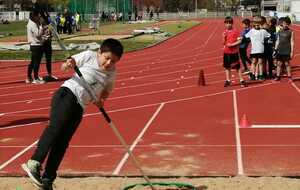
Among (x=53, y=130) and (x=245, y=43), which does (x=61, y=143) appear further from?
(x=245, y=43)

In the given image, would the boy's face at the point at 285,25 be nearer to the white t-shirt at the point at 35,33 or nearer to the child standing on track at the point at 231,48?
the child standing on track at the point at 231,48

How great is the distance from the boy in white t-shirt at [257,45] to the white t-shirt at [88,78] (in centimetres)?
964

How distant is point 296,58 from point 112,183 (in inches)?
657

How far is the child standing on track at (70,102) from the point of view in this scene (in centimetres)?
554

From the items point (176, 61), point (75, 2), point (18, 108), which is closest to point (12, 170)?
point (18, 108)

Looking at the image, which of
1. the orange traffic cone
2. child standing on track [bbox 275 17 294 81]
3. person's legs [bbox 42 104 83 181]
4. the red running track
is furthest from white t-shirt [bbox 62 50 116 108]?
child standing on track [bbox 275 17 294 81]

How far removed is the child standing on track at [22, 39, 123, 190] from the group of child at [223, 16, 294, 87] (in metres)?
8.69

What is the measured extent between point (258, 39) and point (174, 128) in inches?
242

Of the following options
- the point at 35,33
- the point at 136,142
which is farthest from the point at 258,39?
the point at 136,142

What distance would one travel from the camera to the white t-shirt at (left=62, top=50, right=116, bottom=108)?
5652 millimetres

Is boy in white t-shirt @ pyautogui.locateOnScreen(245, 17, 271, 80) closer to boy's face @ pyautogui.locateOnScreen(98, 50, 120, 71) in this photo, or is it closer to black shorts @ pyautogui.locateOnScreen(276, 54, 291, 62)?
black shorts @ pyautogui.locateOnScreen(276, 54, 291, 62)

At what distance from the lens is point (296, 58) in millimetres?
21797

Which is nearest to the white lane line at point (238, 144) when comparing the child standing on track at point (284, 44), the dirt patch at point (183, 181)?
the dirt patch at point (183, 181)

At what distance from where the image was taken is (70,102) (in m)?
5.58
